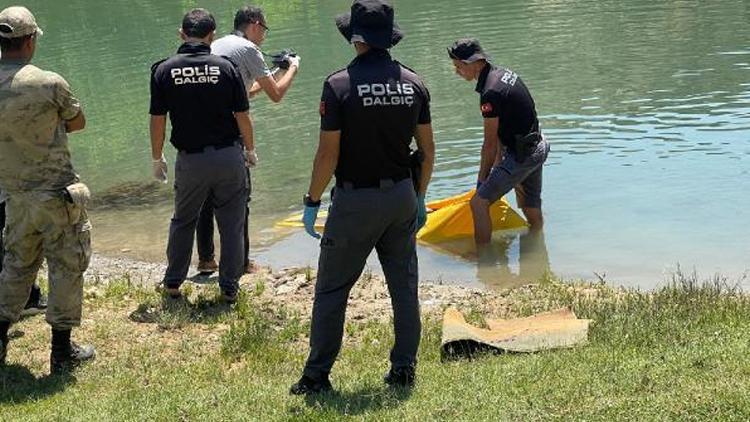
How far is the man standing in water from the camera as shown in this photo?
29.3ft

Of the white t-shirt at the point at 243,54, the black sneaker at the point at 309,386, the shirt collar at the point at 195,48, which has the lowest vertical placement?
the black sneaker at the point at 309,386

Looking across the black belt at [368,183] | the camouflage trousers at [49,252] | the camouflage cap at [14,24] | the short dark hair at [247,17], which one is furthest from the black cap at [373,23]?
the short dark hair at [247,17]

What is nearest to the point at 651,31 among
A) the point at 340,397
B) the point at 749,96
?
the point at 749,96

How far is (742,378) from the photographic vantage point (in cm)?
515

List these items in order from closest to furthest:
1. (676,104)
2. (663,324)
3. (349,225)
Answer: (349,225), (663,324), (676,104)

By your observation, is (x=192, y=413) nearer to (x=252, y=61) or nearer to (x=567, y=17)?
(x=252, y=61)

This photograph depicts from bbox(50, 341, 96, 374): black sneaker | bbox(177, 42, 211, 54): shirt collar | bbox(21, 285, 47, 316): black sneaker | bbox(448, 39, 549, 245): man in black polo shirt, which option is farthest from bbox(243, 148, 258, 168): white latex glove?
bbox(448, 39, 549, 245): man in black polo shirt

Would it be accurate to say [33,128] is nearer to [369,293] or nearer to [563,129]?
[369,293]

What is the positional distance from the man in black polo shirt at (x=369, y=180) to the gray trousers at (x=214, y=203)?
2.20 m

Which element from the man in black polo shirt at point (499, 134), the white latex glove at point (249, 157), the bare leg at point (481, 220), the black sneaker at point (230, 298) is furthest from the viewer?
the bare leg at point (481, 220)

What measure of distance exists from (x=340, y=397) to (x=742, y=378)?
6.49 ft

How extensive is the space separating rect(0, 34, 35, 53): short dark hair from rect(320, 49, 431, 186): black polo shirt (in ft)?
6.40

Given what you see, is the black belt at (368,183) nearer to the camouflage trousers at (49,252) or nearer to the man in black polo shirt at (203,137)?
the camouflage trousers at (49,252)

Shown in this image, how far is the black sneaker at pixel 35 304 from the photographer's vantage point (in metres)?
8.00
